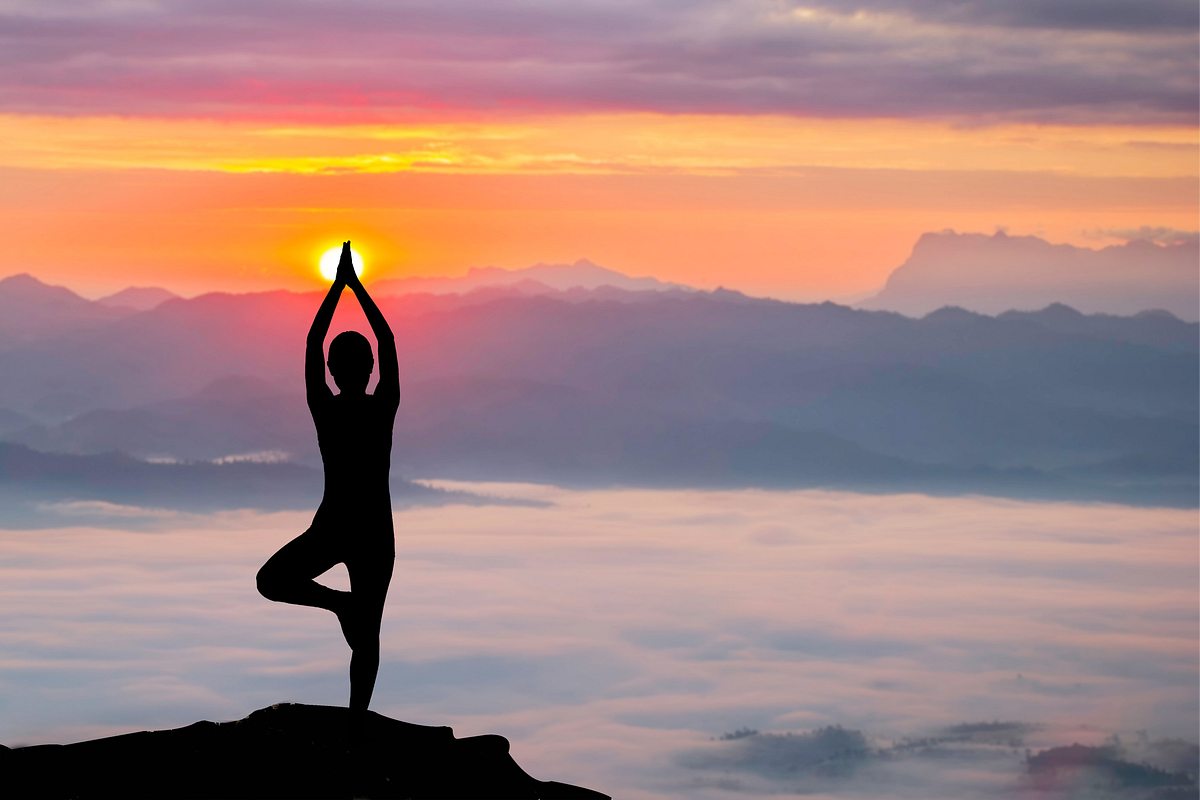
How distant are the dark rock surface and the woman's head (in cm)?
310

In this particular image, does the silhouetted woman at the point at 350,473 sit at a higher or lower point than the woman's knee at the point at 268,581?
higher

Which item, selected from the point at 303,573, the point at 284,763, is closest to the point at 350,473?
the point at 303,573

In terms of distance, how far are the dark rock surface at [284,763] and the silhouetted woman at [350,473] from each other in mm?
1289

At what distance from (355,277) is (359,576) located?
266 centimetres

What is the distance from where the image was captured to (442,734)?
1534 cm

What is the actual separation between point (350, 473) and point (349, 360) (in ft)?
3.27

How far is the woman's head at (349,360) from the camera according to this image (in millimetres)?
13188

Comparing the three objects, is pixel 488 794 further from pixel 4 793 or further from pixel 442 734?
pixel 4 793

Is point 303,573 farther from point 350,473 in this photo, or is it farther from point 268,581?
point 350,473

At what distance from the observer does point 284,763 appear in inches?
548

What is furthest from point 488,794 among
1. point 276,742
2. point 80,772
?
point 80,772

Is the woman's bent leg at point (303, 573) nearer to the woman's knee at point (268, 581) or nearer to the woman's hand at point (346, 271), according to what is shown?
the woman's knee at point (268, 581)

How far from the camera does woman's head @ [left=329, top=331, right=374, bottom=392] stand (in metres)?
13.2

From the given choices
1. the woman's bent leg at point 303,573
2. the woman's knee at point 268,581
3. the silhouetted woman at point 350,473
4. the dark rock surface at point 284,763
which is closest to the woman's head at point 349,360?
the silhouetted woman at point 350,473
